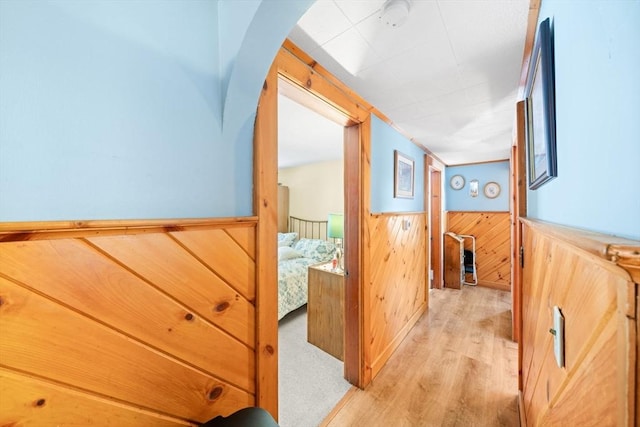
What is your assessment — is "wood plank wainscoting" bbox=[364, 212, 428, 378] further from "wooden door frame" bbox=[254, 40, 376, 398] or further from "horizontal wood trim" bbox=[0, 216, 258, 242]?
"horizontal wood trim" bbox=[0, 216, 258, 242]

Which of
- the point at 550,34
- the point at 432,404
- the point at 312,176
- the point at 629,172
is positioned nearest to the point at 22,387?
the point at 629,172

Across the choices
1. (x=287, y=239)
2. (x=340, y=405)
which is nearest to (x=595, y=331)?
(x=340, y=405)

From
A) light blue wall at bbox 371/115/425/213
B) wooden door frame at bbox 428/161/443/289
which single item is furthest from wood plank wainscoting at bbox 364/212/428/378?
wooden door frame at bbox 428/161/443/289

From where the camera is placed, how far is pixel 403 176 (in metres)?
2.65

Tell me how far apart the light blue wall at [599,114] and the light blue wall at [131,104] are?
781 millimetres

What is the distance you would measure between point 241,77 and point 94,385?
1093mm

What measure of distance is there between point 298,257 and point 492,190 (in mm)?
3683

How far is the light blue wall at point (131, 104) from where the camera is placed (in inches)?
22.8

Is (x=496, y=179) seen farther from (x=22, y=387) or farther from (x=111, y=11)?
(x=22, y=387)

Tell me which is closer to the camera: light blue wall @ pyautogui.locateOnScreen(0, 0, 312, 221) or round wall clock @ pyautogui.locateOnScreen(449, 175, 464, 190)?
light blue wall @ pyautogui.locateOnScreen(0, 0, 312, 221)

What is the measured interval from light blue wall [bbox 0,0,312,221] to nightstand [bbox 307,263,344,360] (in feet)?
4.90

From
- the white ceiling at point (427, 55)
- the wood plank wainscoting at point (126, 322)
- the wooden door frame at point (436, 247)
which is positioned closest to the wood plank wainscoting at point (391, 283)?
the white ceiling at point (427, 55)

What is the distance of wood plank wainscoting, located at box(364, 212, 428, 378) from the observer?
1981 millimetres

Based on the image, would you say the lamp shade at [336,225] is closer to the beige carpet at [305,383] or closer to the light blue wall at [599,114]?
the beige carpet at [305,383]
